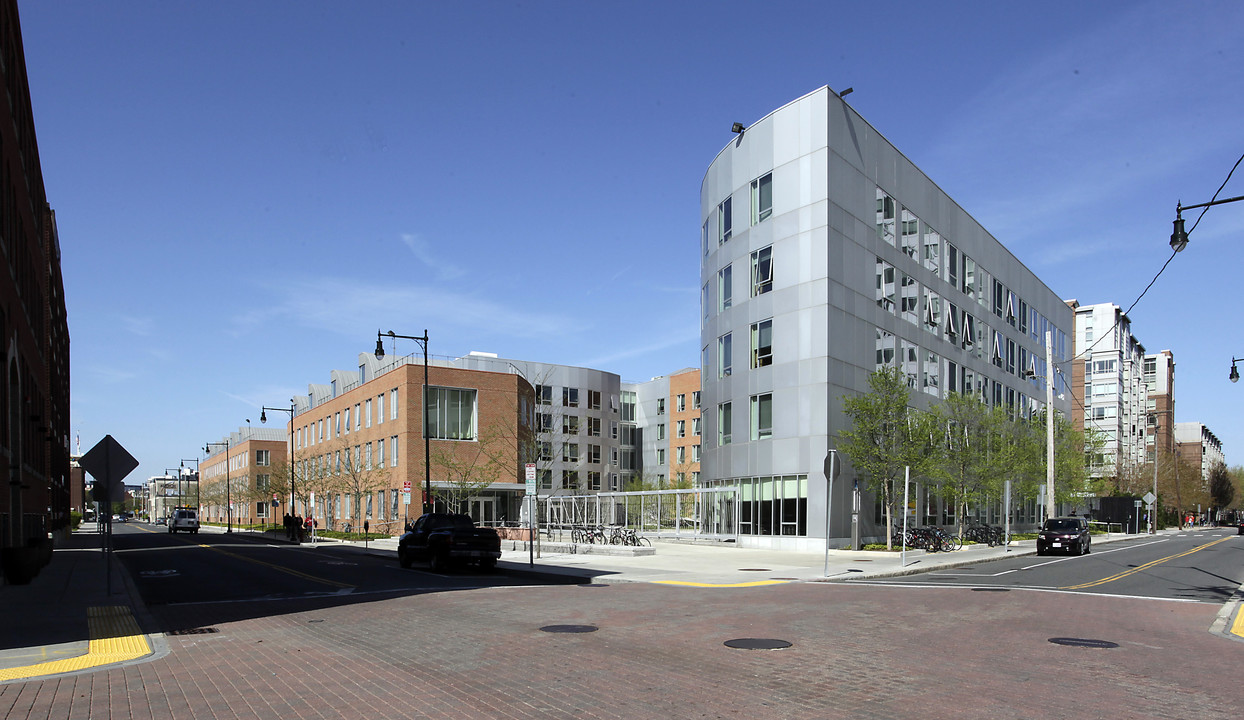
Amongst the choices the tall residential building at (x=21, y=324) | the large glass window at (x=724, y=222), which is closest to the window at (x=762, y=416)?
the large glass window at (x=724, y=222)

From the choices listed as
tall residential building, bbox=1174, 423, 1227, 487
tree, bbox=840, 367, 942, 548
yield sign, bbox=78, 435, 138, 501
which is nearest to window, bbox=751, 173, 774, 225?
tree, bbox=840, 367, 942, 548

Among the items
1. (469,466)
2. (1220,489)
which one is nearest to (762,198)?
(469,466)

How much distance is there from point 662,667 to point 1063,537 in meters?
32.6

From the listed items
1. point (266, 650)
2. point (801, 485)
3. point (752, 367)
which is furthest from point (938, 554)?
point (266, 650)

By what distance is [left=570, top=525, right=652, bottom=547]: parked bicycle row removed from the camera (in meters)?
36.0

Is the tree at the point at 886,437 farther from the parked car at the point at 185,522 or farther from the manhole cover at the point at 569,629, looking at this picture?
the parked car at the point at 185,522

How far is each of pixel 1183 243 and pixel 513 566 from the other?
18.6 m

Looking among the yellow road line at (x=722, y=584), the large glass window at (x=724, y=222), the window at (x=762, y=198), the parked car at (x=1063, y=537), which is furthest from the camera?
the large glass window at (x=724, y=222)

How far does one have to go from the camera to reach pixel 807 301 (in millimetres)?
39156

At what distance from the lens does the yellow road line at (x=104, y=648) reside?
9.60 meters

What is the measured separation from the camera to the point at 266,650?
1092 centimetres

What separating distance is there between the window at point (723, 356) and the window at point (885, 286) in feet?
24.5

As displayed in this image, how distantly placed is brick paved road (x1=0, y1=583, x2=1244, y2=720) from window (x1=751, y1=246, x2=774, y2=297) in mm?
26701

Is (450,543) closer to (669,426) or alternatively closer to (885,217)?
(885,217)
